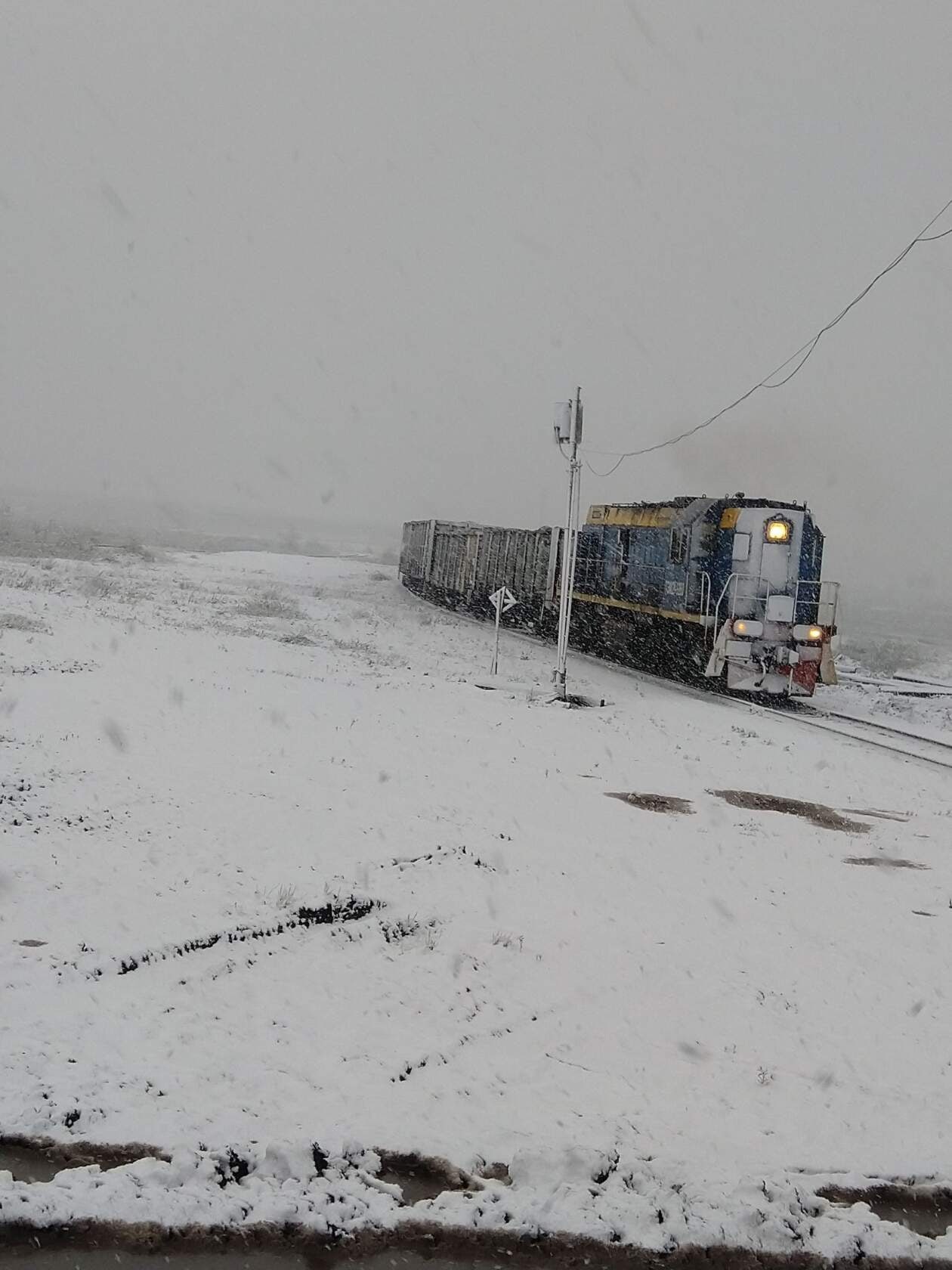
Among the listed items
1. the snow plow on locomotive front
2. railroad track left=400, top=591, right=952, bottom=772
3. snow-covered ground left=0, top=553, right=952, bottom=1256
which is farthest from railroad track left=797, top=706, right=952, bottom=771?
snow-covered ground left=0, top=553, right=952, bottom=1256

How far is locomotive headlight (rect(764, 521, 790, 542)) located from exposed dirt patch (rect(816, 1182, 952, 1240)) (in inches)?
693

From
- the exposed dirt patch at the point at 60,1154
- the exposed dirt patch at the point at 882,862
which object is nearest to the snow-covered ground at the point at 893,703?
the exposed dirt patch at the point at 882,862

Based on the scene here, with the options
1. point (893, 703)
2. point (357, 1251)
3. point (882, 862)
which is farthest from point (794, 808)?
point (893, 703)

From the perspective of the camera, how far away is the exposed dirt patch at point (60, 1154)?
387 centimetres

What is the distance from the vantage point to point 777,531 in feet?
68.1

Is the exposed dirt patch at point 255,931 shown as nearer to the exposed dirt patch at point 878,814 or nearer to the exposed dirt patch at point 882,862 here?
the exposed dirt patch at point 882,862

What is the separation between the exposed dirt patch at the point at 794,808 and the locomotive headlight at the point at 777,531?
385 inches

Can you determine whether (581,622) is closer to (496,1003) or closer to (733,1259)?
(496,1003)

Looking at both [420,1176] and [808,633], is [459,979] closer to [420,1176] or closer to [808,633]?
[420,1176]

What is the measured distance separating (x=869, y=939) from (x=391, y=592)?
42.0 metres

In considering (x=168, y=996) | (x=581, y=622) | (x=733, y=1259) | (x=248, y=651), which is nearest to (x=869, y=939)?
(x=733, y=1259)

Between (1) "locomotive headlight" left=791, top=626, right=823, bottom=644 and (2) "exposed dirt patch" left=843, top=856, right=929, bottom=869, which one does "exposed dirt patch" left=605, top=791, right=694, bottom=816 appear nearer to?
(2) "exposed dirt patch" left=843, top=856, right=929, bottom=869

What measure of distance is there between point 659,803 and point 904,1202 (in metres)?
7.00

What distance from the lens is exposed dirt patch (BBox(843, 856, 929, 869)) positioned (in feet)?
30.4
